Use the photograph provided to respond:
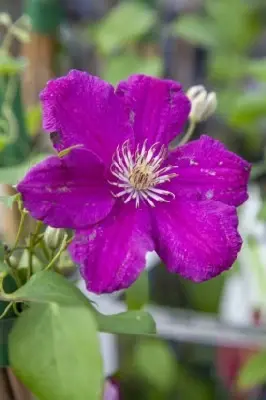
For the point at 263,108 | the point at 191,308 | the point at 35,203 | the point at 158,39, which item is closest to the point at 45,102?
the point at 35,203

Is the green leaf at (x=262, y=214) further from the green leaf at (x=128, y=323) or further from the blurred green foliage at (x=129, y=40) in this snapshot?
the blurred green foliage at (x=129, y=40)

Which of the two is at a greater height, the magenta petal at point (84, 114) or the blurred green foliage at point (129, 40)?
the magenta petal at point (84, 114)

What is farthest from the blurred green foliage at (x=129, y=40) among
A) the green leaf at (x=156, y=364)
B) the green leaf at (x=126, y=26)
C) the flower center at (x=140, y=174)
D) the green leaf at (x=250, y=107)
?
the flower center at (x=140, y=174)

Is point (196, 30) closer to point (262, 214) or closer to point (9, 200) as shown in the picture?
point (262, 214)

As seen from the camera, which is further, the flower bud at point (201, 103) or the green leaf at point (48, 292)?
the flower bud at point (201, 103)

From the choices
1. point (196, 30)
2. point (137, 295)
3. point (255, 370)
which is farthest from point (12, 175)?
point (196, 30)

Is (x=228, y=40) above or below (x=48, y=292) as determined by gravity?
below

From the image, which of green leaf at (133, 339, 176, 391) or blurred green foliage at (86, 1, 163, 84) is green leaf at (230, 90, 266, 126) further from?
green leaf at (133, 339, 176, 391)
